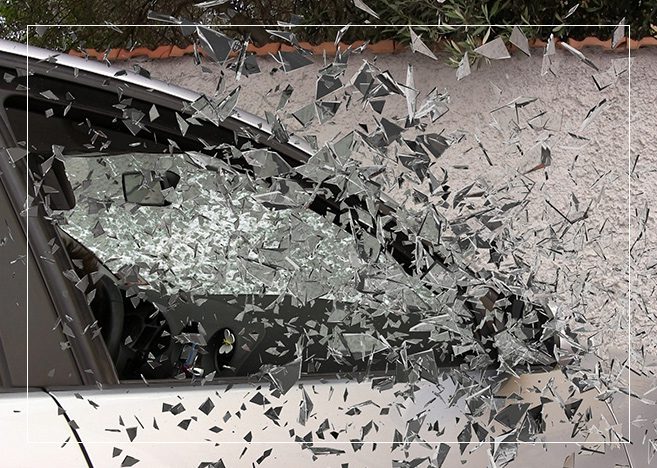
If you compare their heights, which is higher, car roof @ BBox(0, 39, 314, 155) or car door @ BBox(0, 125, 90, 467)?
car roof @ BBox(0, 39, 314, 155)

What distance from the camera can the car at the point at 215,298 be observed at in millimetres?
1052

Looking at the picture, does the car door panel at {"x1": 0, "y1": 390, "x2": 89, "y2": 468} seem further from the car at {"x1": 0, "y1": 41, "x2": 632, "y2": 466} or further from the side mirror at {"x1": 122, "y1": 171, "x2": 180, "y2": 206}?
the side mirror at {"x1": 122, "y1": 171, "x2": 180, "y2": 206}

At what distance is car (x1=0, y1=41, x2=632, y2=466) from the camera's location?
41.4 inches

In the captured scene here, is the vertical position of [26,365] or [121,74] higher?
[121,74]

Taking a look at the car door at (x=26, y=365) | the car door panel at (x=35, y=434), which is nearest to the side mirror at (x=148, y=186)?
the car door at (x=26, y=365)

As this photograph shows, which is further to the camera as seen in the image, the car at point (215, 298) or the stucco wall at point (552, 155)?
the stucco wall at point (552, 155)

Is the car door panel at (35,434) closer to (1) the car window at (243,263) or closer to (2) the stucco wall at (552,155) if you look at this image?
(1) the car window at (243,263)

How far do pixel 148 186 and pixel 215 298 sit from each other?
23cm

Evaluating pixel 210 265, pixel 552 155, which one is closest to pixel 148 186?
pixel 210 265

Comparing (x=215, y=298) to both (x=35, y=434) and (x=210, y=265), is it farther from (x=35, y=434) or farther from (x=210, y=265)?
(x=35, y=434)

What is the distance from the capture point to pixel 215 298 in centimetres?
136

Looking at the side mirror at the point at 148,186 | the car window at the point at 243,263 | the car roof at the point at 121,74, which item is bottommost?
the car window at the point at 243,263

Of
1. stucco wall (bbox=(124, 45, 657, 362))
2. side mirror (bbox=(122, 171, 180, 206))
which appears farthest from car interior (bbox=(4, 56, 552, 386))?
stucco wall (bbox=(124, 45, 657, 362))

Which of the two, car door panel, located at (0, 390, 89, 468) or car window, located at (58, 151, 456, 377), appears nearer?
car door panel, located at (0, 390, 89, 468)
